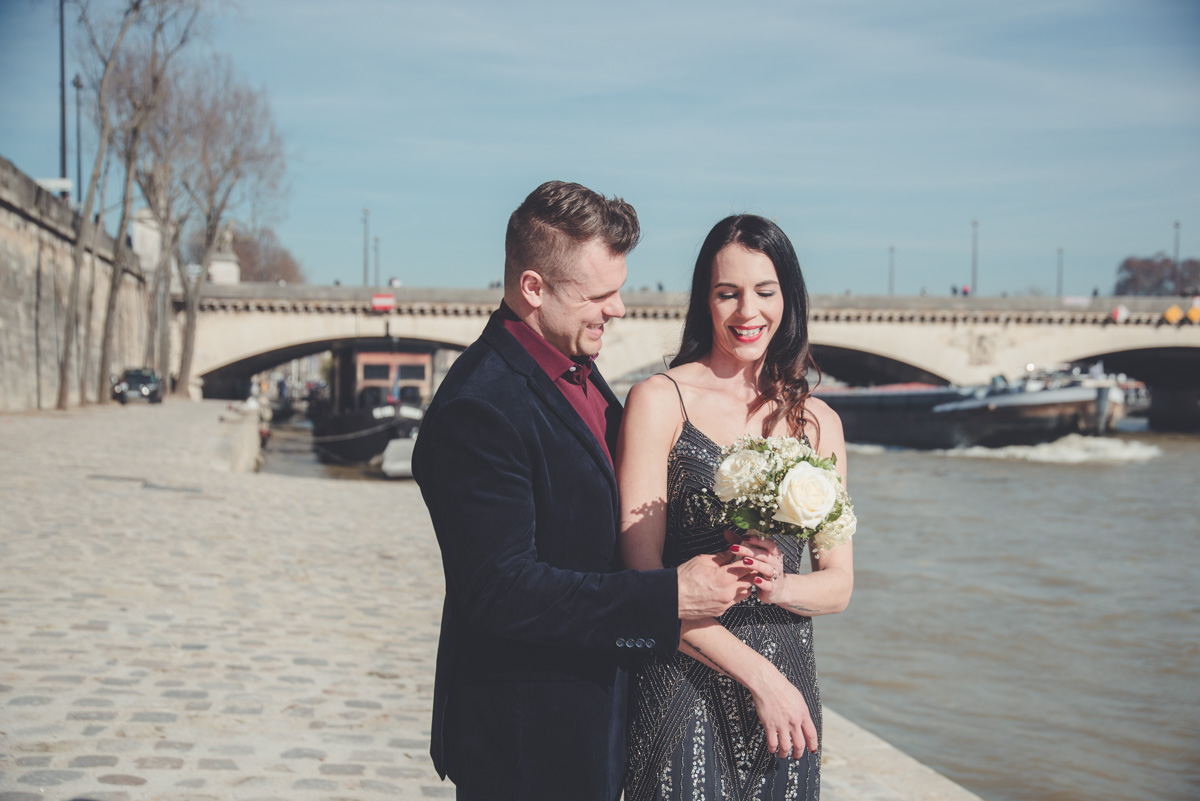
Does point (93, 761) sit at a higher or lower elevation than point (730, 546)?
lower

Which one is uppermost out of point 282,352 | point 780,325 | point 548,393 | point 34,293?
point 34,293

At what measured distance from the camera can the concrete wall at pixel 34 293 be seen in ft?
78.8

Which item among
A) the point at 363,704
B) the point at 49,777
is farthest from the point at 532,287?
the point at 363,704

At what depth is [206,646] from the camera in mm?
5926

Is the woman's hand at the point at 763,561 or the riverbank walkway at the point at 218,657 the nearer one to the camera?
the woman's hand at the point at 763,561

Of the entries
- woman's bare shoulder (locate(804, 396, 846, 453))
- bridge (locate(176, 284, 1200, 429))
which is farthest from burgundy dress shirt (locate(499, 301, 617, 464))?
bridge (locate(176, 284, 1200, 429))

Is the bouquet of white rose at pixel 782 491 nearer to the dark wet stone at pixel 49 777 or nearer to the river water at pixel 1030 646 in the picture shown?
the dark wet stone at pixel 49 777

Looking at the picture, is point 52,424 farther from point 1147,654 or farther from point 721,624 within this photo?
point 721,624

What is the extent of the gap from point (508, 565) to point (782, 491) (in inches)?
21.0

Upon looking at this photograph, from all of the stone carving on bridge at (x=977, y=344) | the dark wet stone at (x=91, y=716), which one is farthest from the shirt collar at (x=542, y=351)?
the stone carving on bridge at (x=977, y=344)

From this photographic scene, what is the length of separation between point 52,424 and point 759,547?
22312 millimetres

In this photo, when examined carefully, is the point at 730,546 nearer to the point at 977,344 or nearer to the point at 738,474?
the point at 738,474

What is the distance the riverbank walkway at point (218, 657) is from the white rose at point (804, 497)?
2.48 m

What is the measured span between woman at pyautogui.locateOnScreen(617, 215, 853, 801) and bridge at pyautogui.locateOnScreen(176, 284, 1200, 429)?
40.7m
